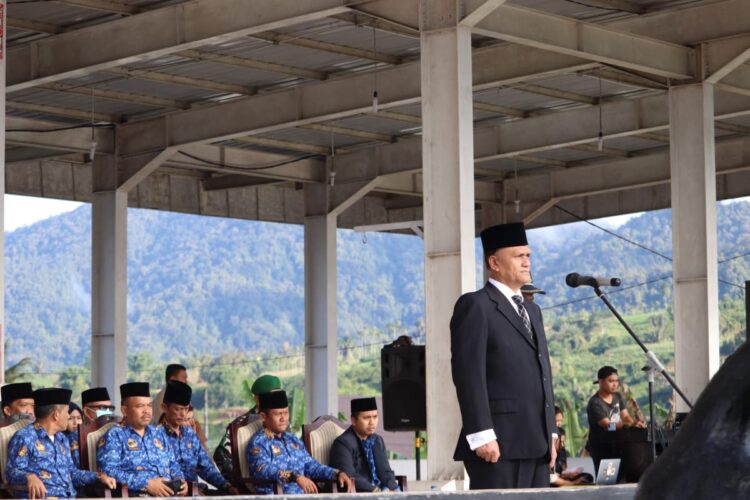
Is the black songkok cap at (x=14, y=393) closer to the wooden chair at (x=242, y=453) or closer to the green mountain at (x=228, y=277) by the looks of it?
the wooden chair at (x=242, y=453)

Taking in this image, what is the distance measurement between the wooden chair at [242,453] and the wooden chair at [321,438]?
1.84 feet

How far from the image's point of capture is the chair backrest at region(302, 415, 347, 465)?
32.0 ft

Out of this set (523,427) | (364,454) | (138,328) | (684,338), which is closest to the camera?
(523,427)

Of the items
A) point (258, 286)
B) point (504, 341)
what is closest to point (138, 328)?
point (258, 286)

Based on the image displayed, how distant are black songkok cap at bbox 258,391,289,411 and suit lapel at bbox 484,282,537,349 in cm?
431

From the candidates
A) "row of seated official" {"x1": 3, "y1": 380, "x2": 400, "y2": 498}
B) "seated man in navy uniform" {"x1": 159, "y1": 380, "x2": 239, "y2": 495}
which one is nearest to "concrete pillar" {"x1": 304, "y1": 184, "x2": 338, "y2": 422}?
"row of seated official" {"x1": 3, "y1": 380, "x2": 400, "y2": 498}

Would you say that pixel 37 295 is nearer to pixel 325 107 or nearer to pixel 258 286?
pixel 258 286

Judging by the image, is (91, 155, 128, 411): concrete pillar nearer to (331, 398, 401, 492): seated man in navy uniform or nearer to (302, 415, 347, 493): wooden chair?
(302, 415, 347, 493): wooden chair

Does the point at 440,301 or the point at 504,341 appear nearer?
the point at 504,341

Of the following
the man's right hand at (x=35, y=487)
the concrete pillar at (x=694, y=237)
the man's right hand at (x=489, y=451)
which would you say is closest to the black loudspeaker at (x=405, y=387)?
the concrete pillar at (x=694, y=237)

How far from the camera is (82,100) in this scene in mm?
18578

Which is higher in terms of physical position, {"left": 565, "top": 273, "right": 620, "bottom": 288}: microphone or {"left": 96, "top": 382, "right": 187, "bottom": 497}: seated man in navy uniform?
{"left": 565, "top": 273, "right": 620, "bottom": 288}: microphone

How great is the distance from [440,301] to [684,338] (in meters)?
4.51

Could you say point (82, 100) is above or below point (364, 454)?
above
